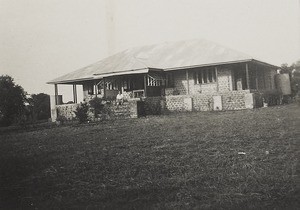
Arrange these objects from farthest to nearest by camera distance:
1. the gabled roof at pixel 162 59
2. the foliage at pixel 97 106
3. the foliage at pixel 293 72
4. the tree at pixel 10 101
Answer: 1. the foliage at pixel 293 72
2. the tree at pixel 10 101
3. the gabled roof at pixel 162 59
4. the foliage at pixel 97 106

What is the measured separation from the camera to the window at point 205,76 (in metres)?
Result: 24.5

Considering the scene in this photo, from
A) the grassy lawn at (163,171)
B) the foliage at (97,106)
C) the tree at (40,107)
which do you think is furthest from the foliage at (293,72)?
the tree at (40,107)

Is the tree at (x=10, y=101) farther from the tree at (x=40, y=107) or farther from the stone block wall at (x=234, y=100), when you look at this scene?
the stone block wall at (x=234, y=100)

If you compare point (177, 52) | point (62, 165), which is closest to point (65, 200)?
point (62, 165)

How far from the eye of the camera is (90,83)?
29.7 m

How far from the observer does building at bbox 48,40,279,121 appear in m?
21.7

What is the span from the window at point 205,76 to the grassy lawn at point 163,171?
13.1 metres

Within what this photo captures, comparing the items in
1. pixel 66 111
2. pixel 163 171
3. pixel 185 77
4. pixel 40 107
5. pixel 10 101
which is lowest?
pixel 163 171

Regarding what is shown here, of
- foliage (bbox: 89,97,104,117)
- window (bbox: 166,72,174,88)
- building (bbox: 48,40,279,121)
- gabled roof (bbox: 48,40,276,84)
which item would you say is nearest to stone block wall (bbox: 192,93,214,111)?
building (bbox: 48,40,279,121)

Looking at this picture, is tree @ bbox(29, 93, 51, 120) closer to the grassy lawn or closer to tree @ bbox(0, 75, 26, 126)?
tree @ bbox(0, 75, 26, 126)

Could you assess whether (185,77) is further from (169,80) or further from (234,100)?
(234,100)

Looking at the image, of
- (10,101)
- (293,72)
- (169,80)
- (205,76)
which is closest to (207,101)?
(205,76)

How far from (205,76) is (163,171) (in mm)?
18012

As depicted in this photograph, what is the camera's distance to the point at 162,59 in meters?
26.3
